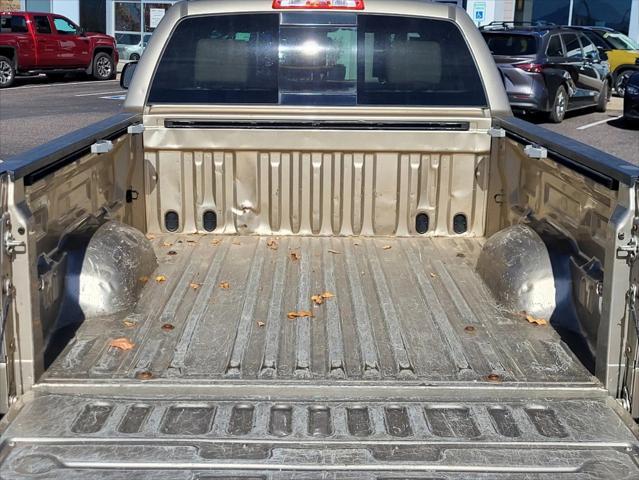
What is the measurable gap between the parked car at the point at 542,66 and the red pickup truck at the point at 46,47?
1279cm

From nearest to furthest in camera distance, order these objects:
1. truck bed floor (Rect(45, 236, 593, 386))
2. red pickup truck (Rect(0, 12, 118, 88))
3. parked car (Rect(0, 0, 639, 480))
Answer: parked car (Rect(0, 0, 639, 480))
truck bed floor (Rect(45, 236, 593, 386))
red pickup truck (Rect(0, 12, 118, 88))

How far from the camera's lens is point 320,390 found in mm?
3189

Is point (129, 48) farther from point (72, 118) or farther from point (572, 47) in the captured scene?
point (572, 47)

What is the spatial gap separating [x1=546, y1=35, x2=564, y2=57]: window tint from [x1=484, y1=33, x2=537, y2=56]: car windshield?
1.20 feet

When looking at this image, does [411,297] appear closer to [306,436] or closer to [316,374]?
[316,374]

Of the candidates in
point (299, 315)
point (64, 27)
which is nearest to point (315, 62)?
point (299, 315)

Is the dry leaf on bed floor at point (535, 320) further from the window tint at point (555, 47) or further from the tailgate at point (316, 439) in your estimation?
the window tint at point (555, 47)

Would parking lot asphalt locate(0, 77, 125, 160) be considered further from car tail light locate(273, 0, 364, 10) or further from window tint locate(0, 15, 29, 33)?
car tail light locate(273, 0, 364, 10)

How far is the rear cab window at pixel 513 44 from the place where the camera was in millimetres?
16922

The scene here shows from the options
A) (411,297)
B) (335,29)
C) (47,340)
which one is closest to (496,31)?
(335,29)

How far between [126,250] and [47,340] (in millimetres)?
849

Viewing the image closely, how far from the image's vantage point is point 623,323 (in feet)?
10.3

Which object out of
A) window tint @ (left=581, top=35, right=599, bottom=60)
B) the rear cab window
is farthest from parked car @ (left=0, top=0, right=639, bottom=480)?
window tint @ (left=581, top=35, right=599, bottom=60)

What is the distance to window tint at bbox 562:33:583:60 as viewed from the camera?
1806 centimetres
